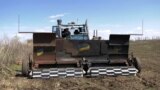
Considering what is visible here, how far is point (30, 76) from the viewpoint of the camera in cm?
1444

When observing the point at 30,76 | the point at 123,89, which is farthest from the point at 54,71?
the point at 123,89

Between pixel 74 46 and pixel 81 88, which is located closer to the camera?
pixel 81 88

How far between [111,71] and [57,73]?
2.19 m

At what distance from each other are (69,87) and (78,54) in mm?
3086

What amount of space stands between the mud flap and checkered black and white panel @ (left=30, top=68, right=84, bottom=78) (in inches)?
18.2

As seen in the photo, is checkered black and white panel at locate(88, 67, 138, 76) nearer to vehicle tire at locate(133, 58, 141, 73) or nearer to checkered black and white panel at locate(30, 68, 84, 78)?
checkered black and white panel at locate(30, 68, 84, 78)

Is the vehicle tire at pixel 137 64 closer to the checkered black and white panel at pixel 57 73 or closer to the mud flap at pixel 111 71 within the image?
the mud flap at pixel 111 71

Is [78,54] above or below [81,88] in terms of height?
above

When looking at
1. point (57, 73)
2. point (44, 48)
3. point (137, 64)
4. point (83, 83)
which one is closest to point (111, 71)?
point (137, 64)

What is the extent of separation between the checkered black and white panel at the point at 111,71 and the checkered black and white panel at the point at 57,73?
50cm

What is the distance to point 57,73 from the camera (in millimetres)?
14469

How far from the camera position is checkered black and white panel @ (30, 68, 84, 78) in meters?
14.3

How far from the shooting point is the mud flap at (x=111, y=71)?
1479cm

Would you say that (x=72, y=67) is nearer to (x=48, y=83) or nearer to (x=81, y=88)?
(x=48, y=83)
